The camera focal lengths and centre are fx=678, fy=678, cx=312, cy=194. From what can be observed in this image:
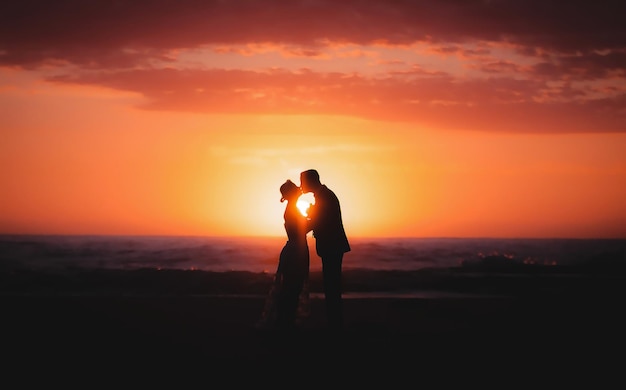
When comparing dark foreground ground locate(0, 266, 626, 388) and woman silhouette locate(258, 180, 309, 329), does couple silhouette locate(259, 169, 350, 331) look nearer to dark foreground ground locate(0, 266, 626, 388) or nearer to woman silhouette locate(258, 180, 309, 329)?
woman silhouette locate(258, 180, 309, 329)

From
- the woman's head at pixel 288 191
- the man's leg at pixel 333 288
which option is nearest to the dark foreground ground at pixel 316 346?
the man's leg at pixel 333 288

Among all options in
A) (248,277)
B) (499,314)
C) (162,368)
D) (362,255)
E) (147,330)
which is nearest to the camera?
(162,368)

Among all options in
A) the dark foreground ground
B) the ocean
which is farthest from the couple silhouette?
the ocean

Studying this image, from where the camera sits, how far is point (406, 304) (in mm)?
15422

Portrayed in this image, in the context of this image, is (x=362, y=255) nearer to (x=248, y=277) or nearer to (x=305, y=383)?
(x=248, y=277)

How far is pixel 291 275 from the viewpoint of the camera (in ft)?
33.8

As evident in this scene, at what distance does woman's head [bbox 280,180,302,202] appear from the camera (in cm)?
1006

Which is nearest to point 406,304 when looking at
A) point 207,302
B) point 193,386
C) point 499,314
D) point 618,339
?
point 499,314

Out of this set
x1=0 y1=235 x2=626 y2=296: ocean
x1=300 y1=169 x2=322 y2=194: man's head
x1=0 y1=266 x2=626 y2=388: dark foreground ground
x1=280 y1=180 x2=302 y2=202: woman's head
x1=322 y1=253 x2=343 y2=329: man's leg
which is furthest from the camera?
A: x1=0 y1=235 x2=626 y2=296: ocean

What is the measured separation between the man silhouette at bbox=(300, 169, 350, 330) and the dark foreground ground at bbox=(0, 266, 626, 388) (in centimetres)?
41

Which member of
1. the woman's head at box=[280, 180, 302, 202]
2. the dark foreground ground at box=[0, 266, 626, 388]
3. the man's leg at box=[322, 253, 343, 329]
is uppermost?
the woman's head at box=[280, 180, 302, 202]

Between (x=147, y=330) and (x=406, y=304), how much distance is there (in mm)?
6691

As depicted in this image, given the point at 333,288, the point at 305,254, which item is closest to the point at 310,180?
the point at 305,254

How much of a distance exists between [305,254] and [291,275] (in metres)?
0.38
